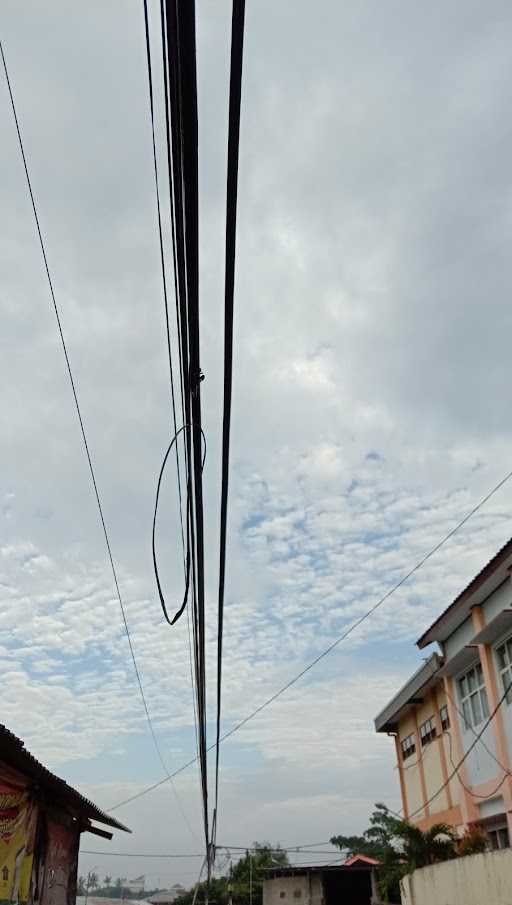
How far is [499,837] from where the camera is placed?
1489 centimetres

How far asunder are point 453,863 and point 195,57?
563 inches

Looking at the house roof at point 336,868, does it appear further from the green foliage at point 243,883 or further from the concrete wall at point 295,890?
the green foliage at point 243,883

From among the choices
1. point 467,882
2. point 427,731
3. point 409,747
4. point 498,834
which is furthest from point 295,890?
point 467,882

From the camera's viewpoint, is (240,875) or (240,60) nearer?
(240,60)

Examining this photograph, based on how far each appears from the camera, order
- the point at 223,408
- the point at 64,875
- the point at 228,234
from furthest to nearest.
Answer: the point at 64,875 → the point at 223,408 → the point at 228,234

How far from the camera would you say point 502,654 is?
47.2ft

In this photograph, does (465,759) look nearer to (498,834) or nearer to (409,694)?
(498,834)

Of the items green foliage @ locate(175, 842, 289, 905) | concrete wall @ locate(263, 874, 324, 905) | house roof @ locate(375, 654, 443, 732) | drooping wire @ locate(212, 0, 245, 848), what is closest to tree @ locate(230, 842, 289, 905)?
green foliage @ locate(175, 842, 289, 905)

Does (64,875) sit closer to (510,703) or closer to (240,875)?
(510,703)

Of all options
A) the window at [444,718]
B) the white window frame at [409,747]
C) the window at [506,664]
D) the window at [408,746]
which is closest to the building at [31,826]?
the window at [506,664]

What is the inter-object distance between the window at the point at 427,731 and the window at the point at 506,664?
216 inches

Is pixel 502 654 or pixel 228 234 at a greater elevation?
pixel 502 654

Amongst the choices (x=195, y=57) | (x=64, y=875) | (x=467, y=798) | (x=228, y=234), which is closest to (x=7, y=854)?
(x=64, y=875)

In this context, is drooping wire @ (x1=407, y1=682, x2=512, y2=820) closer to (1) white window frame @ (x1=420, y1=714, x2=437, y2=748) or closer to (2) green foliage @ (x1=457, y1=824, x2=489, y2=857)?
(2) green foliage @ (x1=457, y1=824, x2=489, y2=857)
